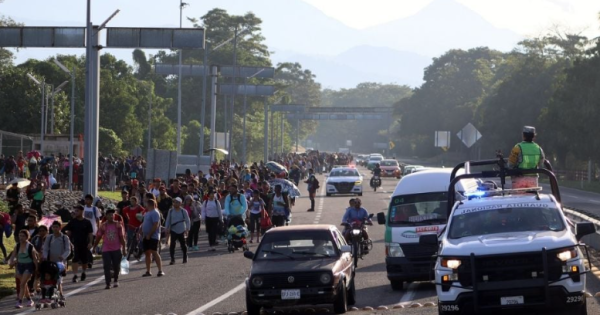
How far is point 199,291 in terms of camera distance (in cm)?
2259

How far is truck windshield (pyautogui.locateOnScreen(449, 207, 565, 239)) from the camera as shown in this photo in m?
14.7

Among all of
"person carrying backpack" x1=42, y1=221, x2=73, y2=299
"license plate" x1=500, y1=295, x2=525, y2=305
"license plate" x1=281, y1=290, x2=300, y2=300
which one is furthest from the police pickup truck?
"person carrying backpack" x1=42, y1=221, x2=73, y2=299

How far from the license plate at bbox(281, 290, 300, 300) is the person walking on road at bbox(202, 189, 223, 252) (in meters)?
14.3

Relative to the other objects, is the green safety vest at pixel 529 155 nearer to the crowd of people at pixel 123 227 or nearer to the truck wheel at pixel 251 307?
the truck wheel at pixel 251 307

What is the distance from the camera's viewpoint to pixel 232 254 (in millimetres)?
31250

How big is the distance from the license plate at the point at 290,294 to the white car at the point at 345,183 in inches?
1690

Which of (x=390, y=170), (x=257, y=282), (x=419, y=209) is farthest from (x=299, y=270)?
(x=390, y=170)

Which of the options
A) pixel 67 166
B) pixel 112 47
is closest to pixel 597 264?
pixel 112 47

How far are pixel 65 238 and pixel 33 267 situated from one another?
96cm

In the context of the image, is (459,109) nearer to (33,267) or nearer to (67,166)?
(67,166)

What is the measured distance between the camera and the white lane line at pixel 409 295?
64.1 feet

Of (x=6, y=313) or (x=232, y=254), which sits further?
(x=232, y=254)

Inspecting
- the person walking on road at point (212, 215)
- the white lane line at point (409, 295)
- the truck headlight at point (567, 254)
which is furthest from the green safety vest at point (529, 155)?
the person walking on road at point (212, 215)

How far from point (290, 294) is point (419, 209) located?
512 cm
